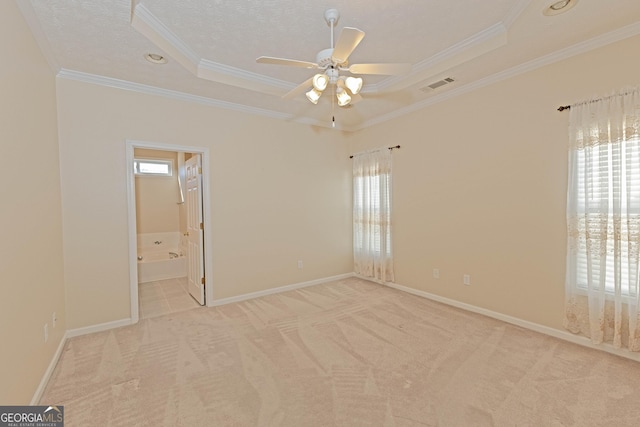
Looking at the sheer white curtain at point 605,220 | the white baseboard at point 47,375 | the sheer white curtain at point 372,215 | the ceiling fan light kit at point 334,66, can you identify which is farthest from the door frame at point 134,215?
the sheer white curtain at point 605,220

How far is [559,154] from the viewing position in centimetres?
278

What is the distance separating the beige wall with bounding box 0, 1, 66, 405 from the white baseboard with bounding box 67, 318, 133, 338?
15.0 inches

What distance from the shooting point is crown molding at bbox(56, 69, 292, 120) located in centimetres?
295

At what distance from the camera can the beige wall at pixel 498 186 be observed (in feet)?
9.08

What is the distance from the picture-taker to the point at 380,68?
215 centimetres

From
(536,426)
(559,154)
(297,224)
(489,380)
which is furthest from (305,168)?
(536,426)

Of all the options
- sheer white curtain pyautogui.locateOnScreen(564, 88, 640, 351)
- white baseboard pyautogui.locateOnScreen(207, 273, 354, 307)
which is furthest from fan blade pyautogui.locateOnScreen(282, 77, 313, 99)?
white baseboard pyautogui.locateOnScreen(207, 273, 354, 307)

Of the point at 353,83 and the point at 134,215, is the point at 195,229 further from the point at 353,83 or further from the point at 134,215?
the point at 353,83

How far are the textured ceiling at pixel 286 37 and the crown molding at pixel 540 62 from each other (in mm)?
12

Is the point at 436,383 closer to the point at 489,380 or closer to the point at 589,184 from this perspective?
the point at 489,380

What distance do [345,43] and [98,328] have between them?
372 cm

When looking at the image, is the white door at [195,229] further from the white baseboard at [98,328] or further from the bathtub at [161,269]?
the bathtub at [161,269]

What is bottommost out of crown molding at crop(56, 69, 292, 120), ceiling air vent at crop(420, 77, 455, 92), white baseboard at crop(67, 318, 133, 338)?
white baseboard at crop(67, 318, 133, 338)

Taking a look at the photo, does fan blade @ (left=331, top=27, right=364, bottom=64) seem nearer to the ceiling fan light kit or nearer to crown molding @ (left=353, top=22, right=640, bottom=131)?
the ceiling fan light kit
